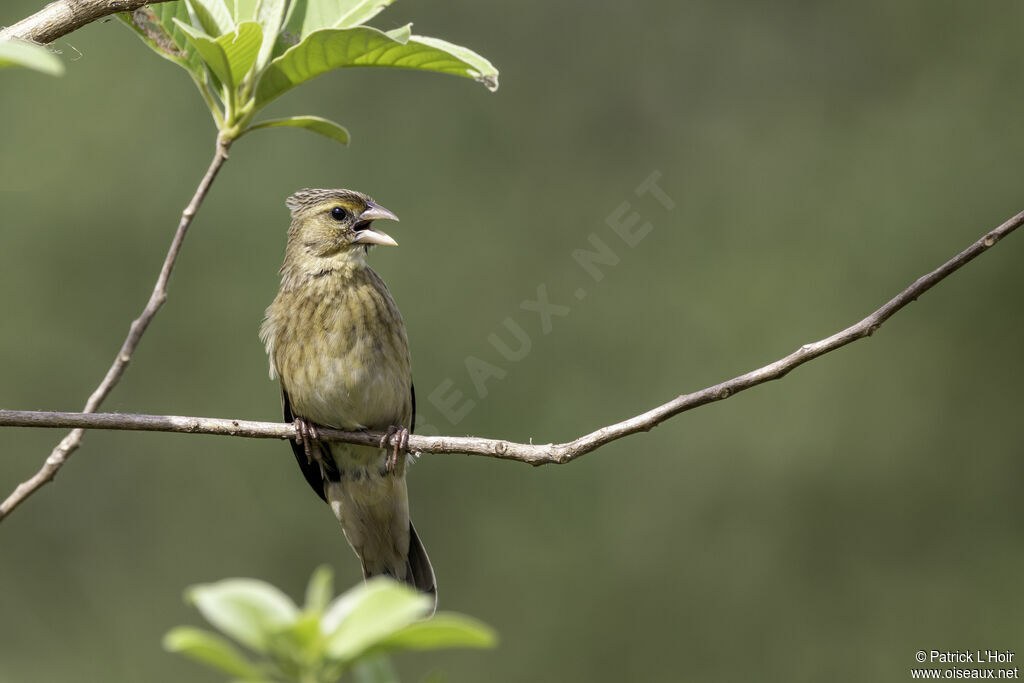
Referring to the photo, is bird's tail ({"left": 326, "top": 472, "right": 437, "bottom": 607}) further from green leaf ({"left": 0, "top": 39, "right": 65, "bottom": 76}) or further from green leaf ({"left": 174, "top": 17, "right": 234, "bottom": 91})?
green leaf ({"left": 0, "top": 39, "right": 65, "bottom": 76})

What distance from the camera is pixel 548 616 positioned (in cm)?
1235

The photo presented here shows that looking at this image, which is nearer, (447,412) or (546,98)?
(447,412)

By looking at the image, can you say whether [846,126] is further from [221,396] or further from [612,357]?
[221,396]

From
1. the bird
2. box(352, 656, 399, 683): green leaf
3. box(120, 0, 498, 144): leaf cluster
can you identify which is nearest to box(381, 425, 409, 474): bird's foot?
the bird

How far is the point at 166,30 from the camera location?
3090 mm

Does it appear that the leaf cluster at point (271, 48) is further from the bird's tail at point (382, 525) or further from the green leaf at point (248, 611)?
the bird's tail at point (382, 525)

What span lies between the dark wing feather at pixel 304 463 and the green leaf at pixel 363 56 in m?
2.09

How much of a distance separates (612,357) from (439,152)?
3137 mm

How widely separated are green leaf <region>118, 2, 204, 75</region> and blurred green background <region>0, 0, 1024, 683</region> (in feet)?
26.7

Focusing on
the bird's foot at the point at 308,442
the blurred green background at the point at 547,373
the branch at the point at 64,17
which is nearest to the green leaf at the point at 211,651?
the branch at the point at 64,17

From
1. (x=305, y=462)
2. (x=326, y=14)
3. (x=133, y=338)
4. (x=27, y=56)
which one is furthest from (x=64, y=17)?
(x=305, y=462)

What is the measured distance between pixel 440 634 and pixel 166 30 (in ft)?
7.81

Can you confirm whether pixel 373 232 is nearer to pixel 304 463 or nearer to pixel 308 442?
pixel 308 442

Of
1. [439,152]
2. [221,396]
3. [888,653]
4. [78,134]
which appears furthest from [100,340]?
[888,653]
